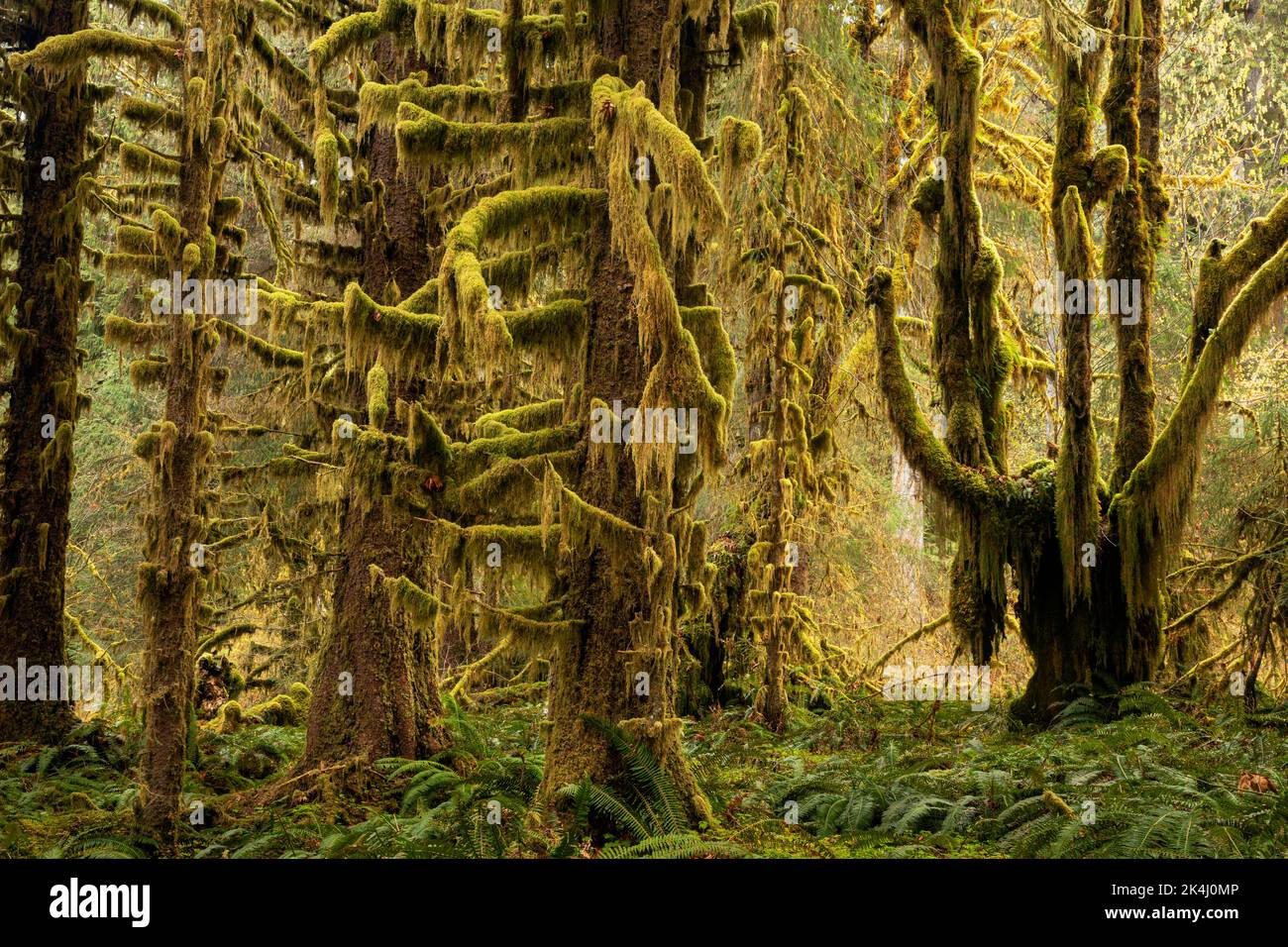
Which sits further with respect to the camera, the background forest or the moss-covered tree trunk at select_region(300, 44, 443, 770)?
the moss-covered tree trunk at select_region(300, 44, 443, 770)

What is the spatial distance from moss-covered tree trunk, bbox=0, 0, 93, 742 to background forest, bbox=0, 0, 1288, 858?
0.14ft

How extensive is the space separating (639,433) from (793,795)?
3.29 metres

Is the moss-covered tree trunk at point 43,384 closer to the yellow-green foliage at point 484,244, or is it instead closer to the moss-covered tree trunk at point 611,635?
the yellow-green foliage at point 484,244

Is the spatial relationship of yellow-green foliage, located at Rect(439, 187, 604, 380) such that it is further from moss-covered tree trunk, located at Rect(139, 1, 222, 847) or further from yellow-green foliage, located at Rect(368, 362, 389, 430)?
moss-covered tree trunk, located at Rect(139, 1, 222, 847)

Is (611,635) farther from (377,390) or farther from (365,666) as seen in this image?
(365,666)

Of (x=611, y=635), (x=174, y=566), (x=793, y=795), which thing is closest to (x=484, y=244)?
(x=611, y=635)

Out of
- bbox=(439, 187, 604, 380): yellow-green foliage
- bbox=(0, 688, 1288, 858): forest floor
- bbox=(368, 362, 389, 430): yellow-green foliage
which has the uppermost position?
bbox=(439, 187, 604, 380): yellow-green foliage

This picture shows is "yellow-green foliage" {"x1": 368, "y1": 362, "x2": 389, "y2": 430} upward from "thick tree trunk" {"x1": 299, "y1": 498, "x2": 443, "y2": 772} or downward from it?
upward

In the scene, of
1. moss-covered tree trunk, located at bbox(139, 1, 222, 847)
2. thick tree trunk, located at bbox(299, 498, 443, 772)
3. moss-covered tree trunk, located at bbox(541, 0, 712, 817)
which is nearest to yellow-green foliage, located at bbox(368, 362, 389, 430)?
moss-covered tree trunk, located at bbox(139, 1, 222, 847)

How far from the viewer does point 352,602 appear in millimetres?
9570

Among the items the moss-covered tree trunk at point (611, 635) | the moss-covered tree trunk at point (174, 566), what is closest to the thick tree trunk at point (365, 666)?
the moss-covered tree trunk at point (174, 566)

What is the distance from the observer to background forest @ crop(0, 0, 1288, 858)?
22.1 ft
